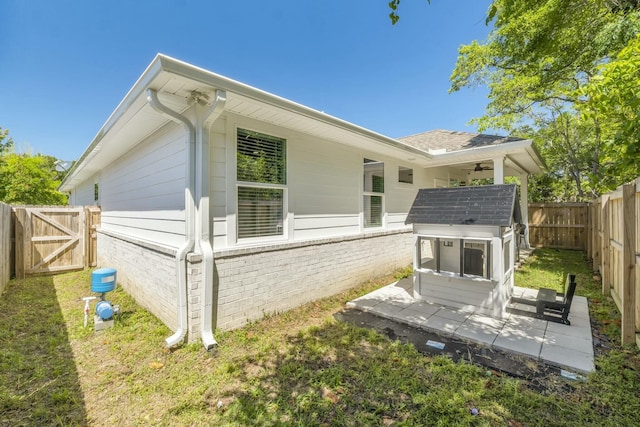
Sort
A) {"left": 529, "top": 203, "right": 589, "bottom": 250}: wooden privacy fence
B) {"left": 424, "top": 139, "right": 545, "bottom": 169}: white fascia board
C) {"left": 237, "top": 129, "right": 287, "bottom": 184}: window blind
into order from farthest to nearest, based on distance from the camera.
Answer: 1. {"left": 529, "top": 203, "right": 589, "bottom": 250}: wooden privacy fence
2. {"left": 424, "top": 139, "right": 545, "bottom": 169}: white fascia board
3. {"left": 237, "top": 129, "right": 287, "bottom": 184}: window blind

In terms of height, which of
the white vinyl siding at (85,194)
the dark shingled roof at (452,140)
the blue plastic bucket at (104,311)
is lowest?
the blue plastic bucket at (104,311)

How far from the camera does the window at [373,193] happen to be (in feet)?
22.1

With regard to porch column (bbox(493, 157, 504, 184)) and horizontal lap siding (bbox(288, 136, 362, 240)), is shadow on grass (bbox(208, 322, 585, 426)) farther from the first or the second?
porch column (bbox(493, 157, 504, 184))

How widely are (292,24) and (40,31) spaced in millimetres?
6697

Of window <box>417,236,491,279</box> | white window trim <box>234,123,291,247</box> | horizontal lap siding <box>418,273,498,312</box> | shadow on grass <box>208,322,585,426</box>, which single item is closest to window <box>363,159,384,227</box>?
window <box>417,236,491,279</box>

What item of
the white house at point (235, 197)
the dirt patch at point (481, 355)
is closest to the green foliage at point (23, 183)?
the white house at point (235, 197)

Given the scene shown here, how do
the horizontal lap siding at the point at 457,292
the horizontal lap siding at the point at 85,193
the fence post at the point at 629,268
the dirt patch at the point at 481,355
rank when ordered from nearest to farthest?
the dirt patch at the point at 481,355, the fence post at the point at 629,268, the horizontal lap siding at the point at 457,292, the horizontal lap siding at the point at 85,193

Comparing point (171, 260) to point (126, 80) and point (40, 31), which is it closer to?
point (40, 31)

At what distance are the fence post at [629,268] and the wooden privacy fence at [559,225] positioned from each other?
28.5 feet

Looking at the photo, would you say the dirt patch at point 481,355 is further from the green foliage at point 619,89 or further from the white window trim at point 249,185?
the green foliage at point 619,89

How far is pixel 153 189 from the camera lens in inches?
199

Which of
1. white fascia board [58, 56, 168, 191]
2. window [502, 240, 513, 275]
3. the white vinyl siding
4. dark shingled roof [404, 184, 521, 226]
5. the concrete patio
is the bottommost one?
the concrete patio

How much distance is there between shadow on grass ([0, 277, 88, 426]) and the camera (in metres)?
2.49

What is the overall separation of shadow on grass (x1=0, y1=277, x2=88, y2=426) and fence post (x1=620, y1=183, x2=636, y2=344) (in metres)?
6.03
